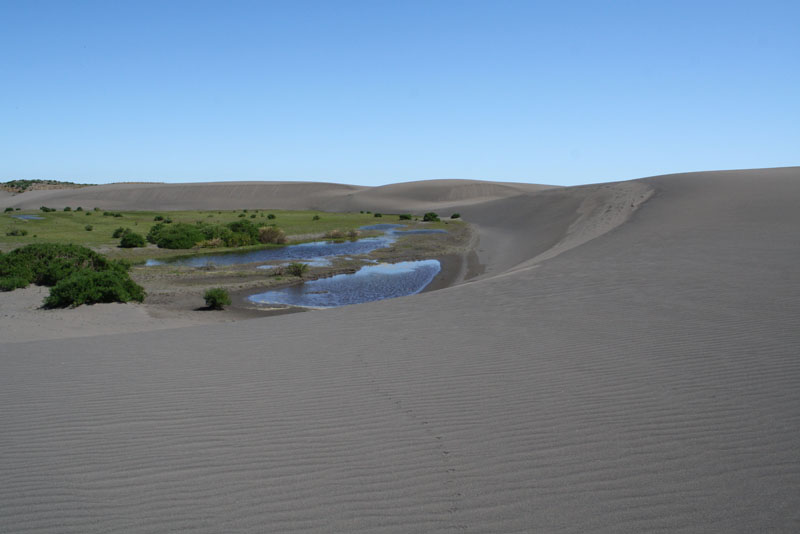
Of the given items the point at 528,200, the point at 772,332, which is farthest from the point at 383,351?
the point at 528,200

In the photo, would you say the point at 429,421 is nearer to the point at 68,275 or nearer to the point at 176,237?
the point at 68,275

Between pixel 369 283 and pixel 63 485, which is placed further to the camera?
pixel 369 283

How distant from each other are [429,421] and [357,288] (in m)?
14.0

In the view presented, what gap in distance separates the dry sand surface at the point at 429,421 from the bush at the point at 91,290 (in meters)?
4.98

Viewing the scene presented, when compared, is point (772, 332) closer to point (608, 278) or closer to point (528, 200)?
point (608, 278)

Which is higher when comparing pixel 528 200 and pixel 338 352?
pixel 528 200

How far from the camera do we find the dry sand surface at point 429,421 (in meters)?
3.62

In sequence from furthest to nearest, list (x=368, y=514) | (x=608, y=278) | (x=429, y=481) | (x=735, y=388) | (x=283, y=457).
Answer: (x=608, y=278) < (x=735, y=388) < (x=283, y=457) < (x=429, y=481) < (x=368, y=514)

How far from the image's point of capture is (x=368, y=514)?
3.60m

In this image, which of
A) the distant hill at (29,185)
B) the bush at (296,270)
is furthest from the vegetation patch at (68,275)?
the distant hill at (29,185)

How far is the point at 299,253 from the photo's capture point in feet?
95.9

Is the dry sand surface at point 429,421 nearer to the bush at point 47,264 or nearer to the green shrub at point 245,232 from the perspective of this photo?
the bush at point 47,264

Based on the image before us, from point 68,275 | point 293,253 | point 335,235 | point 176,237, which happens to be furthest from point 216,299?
point 335,235

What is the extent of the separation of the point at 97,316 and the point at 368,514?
11678mm
